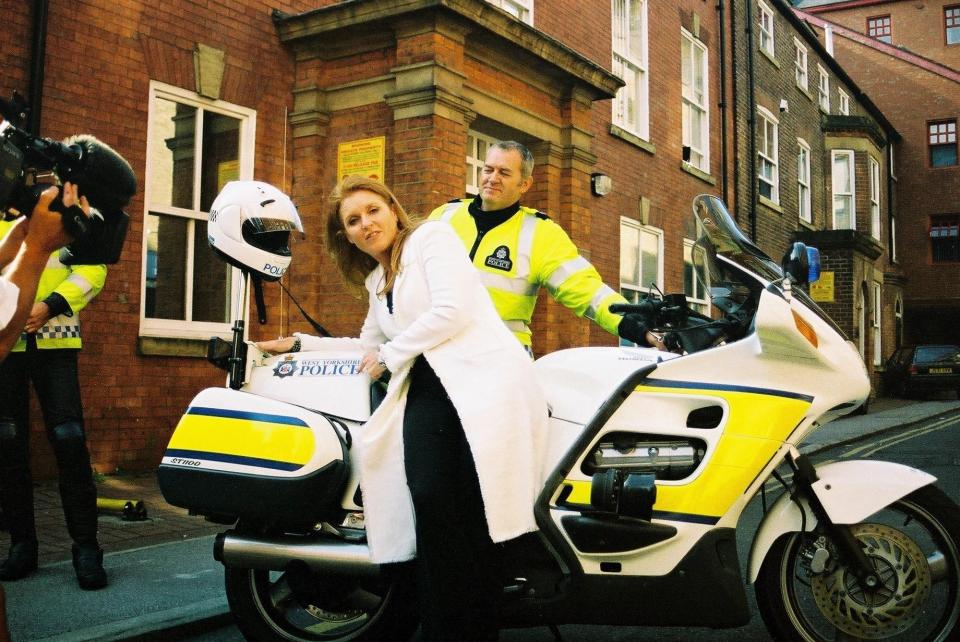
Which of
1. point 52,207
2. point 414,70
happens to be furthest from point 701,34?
point 52,207

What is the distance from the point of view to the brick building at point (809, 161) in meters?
18.2

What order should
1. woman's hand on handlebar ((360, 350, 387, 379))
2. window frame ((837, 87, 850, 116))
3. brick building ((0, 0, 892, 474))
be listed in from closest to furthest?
1. woman's hand on handlebar ((360, 350, 387, 379))
2. brick building ((0, 0, 892, 474))
3. window frame ((837, 87, 850, 116))

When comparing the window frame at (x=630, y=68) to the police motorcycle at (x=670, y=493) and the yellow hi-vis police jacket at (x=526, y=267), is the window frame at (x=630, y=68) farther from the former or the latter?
the police motorcycle at (x=670, y=493)

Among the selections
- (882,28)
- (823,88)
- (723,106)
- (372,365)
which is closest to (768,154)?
(723,106)

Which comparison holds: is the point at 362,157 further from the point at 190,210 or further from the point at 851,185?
the point at 851,185

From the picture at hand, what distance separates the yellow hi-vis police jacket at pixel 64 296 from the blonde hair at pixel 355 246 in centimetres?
169

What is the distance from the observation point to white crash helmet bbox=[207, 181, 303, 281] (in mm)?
3408

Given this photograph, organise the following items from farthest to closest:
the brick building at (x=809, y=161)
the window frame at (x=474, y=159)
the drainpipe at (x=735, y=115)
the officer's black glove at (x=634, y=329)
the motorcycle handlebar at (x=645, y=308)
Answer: the brick building at (x=809, y=161)
the drainpipe at (x=735, y=115)
the window frame at (x=474, y=159)
the officer's black glove at (x=634, y=329)
the motorcycle handlebar at (x=645, y=308)

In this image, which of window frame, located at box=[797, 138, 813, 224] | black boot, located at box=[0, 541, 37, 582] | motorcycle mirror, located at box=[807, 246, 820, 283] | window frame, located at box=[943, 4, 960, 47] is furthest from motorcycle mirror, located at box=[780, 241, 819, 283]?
window frame, located at box=[943, 4, 960, 47]

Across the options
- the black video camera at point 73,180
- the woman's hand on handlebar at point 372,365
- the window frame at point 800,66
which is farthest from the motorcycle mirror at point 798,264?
the window frame at point 800,66

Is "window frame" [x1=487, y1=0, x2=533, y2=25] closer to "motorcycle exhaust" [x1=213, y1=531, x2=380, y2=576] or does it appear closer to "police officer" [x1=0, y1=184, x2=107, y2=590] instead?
"police officer" [x1=0, y1=184, x2=107, y2=590]

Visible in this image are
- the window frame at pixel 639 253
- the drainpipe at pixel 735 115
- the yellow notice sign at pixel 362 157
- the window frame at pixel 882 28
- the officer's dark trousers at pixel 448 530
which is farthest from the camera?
the window frame at pixel 882 28

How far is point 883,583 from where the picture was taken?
306 cm

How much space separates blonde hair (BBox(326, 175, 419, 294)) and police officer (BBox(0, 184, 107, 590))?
170 cm
